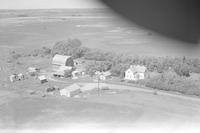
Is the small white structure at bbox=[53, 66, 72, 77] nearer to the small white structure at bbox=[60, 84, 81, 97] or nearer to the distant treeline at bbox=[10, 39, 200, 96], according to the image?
the distant treeline at bbox=[10, 39, 200, 96]

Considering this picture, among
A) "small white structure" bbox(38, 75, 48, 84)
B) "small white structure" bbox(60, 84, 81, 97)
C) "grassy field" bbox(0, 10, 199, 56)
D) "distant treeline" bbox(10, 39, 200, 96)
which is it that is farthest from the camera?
"grassy field" bbox(0, 10, 199, 56)

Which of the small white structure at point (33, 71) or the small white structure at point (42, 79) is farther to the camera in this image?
the small white structure at point (33, 71)

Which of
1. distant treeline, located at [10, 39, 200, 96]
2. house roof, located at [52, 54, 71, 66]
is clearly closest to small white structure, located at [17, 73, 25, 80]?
house roof, located at [52, 54, 71, 66]

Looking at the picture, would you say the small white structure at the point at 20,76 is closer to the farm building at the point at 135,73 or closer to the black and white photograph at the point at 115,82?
the black and white photograph at the point at 115,82

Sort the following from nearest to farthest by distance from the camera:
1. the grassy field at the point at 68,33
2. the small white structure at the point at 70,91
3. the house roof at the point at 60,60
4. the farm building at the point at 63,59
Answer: the small white structure at the point at 70,91, the house roof at the point at 60,60, the farm building at the point at 63,59, the grassy field at the point at 68,33

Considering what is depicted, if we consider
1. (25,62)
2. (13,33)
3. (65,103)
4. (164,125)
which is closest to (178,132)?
(164,125)

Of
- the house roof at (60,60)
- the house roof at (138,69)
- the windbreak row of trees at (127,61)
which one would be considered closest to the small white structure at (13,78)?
the house roof at (60,60)

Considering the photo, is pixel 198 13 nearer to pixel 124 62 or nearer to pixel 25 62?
pixel 124 62
